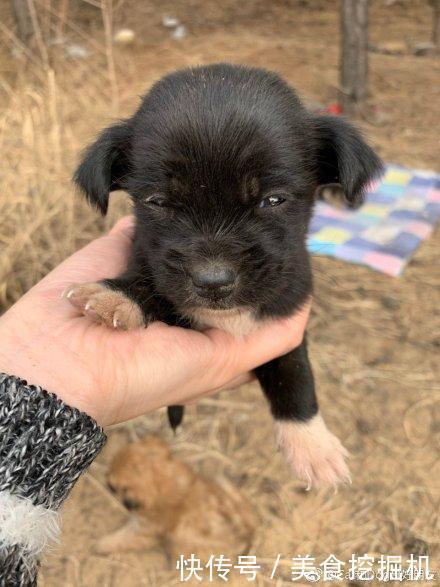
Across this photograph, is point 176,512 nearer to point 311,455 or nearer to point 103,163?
point 311,455

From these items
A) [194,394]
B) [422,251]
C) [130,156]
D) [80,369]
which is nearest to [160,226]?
[130,156]

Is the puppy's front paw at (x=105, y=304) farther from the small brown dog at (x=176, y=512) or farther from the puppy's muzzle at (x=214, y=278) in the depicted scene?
the small brown dog at (x=176, y=512)

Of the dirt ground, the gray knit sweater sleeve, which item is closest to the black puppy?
the gray knit sweater sleeve

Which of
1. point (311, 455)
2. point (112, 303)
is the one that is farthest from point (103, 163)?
Answer: point (311, 455)

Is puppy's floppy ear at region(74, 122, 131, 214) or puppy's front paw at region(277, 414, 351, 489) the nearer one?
puppy's floppy ear at region(74, 122, 131, 214)

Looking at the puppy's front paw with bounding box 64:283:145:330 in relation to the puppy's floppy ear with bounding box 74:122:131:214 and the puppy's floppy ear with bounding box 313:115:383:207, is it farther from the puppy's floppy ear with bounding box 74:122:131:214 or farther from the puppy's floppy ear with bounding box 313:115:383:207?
the puppy's floppy ear with bounding box 313:115:383:207

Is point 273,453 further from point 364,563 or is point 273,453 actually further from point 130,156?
point 130,156

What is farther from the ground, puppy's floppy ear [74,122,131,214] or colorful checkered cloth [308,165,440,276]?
puppy's floppy ear [74,122,131,214]
